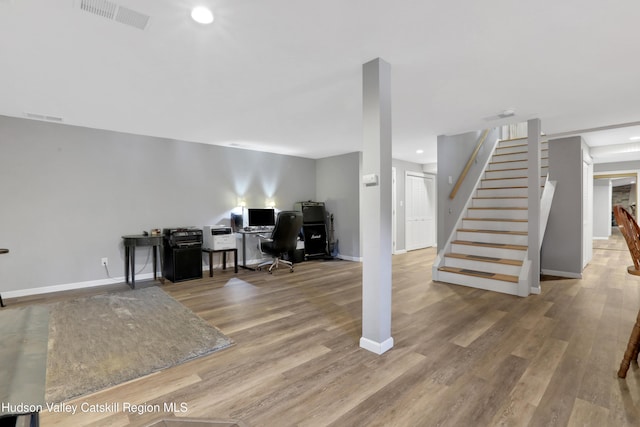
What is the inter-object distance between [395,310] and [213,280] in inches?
118

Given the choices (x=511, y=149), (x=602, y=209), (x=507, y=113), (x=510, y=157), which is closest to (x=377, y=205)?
(x=507, y=113)

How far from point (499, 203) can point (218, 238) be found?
16.7 feet

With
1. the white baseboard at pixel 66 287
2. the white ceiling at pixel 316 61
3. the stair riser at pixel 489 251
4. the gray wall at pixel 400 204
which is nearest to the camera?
the white ceiling at pixel 316 61

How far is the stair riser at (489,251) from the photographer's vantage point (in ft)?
14.3

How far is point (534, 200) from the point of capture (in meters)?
4.03

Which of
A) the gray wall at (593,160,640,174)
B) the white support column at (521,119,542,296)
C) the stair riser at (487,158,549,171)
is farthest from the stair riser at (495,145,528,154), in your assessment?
the gray wall at (593,160,640,174)

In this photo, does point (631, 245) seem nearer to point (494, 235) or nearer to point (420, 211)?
point (494, 235)

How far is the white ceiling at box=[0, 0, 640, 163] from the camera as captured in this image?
1851 millimetres

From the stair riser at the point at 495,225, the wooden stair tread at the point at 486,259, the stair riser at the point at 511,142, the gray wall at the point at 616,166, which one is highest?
the stair riser at the point at 511,142

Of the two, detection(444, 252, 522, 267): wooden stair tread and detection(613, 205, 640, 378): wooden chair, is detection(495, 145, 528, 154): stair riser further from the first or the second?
detection(613, 205, 640, 378): wooden chair

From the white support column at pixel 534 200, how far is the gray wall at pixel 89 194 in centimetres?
510

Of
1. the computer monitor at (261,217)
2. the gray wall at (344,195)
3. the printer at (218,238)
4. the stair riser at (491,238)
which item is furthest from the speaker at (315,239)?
the stair riser at (491,238)

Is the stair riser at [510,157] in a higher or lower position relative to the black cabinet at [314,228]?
higher

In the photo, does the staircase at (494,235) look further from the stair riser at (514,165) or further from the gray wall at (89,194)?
the gray wall at (89,194)
